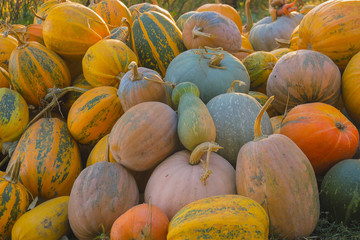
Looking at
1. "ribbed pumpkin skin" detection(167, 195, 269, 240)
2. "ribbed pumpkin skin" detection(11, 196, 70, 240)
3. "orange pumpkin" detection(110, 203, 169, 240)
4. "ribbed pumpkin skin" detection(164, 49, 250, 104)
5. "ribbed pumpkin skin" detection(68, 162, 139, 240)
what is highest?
"ribbed pumpkin skin" detection(164, 49, 250, 104)

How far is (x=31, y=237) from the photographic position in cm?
219

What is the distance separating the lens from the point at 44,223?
2.24m

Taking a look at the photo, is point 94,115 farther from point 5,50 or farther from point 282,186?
point 282,186

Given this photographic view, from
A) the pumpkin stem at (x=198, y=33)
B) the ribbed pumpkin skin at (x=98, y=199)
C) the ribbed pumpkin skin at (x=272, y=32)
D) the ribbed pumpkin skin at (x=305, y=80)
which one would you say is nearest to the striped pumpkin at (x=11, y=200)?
the ribbed pumpkin skin at (x=98, y=199)

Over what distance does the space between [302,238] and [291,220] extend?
0.13 meters

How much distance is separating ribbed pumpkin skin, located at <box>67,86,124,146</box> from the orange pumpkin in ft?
3.62

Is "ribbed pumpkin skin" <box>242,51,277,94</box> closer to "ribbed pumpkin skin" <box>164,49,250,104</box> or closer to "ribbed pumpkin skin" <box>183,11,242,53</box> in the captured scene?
"ribbed pumpkin skin" <box>183,11,242,53</box>

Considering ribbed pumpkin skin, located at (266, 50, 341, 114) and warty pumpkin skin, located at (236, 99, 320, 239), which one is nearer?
warty pumpkin skin, located at (236, 99, 320, 239)

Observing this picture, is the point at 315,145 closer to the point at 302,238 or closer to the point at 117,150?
the point at 302,238

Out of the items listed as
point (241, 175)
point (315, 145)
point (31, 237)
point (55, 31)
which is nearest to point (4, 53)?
point (55, 31)

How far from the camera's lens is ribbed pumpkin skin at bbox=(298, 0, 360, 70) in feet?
9.55

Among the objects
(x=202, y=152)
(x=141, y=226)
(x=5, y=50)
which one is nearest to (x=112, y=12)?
(x=5, y=50)

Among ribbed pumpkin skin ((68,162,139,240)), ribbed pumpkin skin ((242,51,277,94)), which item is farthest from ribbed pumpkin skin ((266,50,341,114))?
ribbed pumpkin skin ((68,162,139,240))

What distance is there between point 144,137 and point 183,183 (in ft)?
1.17
